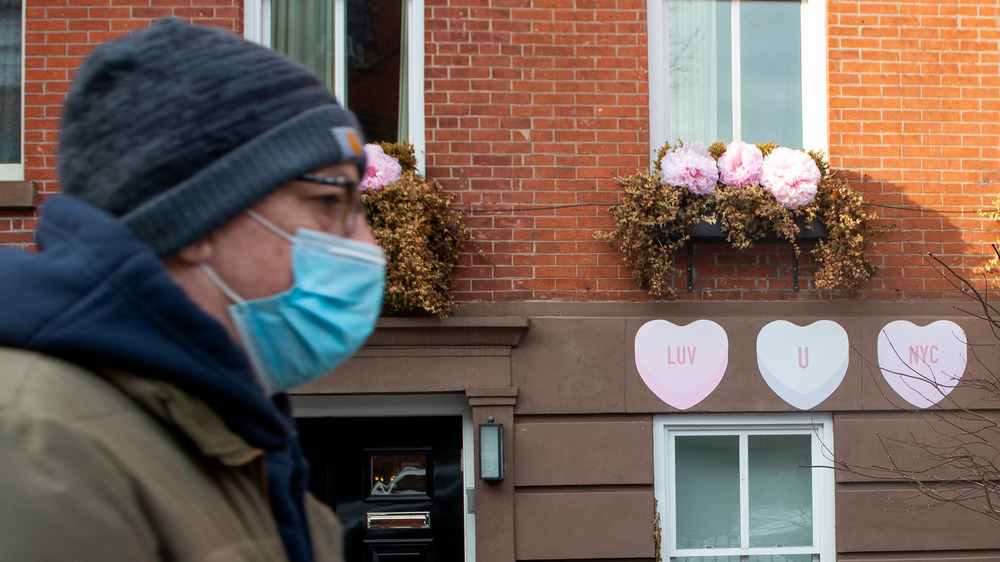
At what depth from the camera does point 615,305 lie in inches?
211

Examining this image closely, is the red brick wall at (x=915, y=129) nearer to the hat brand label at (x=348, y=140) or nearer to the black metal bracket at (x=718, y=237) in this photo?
the black metal bracket at (x=718, y=237)

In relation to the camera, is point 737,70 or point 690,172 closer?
point 690,172

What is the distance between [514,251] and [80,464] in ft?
15.0

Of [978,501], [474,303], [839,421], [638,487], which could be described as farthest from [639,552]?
[978,501]

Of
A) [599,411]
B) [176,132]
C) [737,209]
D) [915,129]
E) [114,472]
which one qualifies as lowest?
[599,411]

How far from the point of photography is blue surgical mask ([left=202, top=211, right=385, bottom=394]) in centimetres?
134

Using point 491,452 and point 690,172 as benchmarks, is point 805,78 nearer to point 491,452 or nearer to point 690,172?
point 690,172

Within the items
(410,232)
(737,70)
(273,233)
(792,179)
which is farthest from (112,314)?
(737,70)

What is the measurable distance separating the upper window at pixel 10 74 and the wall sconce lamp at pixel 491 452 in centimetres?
389

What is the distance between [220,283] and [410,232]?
370cm

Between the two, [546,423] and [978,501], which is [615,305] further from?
[978,501]

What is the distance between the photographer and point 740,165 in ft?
17.3

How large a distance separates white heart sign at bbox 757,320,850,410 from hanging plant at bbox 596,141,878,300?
0.35m

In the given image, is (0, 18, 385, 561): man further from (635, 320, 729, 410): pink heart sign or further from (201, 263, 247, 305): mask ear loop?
(635, 320, 729, 410): pink heart sign
